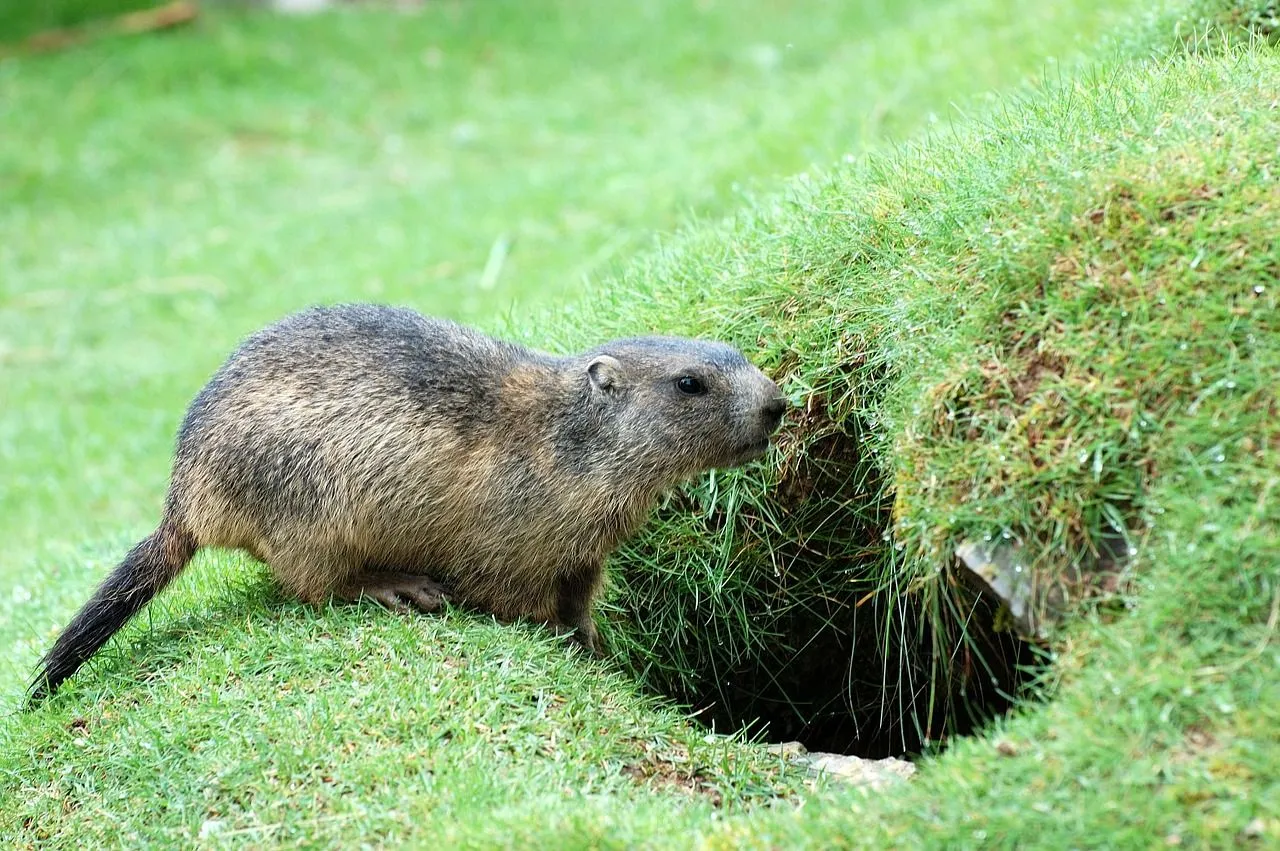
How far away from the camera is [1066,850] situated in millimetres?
3316

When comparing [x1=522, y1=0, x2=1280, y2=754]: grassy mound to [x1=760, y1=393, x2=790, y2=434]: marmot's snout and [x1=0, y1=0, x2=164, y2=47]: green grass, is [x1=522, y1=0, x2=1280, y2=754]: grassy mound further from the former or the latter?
[x1=0, y1=0, x2=164, y2=47]: green grass

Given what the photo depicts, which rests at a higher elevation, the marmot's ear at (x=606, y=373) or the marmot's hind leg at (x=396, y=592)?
the marmot's ear at (x=606, y=373)

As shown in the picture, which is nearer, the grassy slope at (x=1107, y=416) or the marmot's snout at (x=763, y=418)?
the grassy slope at (x=1107, y=416)

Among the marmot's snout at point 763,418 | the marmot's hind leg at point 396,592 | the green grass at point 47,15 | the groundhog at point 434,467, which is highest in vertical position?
the green grass at point 47,15

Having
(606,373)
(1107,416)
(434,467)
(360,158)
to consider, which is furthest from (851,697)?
(360,158)

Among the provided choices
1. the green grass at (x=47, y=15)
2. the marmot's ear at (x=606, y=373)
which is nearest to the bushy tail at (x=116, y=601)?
the marmot's ear at (x=606, y=373)

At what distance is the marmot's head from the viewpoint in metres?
4.86

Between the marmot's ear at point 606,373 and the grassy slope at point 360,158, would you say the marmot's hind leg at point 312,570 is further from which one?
the grassy slope at point 360,158

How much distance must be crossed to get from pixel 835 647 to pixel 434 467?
1793 mm

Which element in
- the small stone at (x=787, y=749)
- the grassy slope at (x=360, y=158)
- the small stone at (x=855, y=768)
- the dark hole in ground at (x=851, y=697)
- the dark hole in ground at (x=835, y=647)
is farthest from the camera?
the grassy slope at (x=360, y=158)

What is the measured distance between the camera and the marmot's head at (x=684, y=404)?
4.86 m

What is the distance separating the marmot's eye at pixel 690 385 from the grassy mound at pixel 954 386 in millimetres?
467

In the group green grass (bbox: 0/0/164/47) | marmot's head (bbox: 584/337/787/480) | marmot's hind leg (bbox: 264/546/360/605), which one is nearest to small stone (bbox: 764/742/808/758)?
marmot's head (bbox: 584/337/787/480)

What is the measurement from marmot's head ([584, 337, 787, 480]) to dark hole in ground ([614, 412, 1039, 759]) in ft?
1.43
